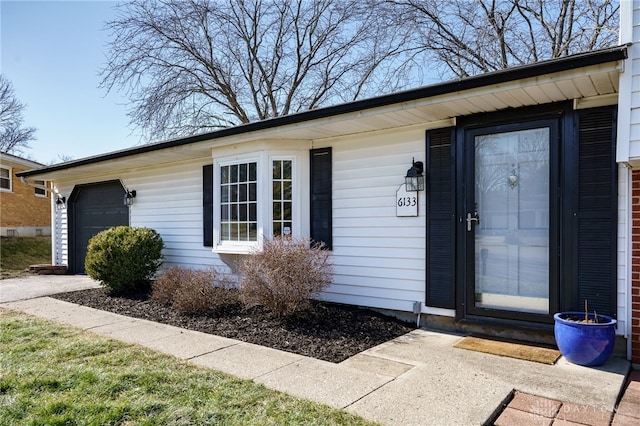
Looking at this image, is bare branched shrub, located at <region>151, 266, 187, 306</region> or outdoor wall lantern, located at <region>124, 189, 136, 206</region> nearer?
bare branched shrub, located at <region>151, 266, 187, 306</region>

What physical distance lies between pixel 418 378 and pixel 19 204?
18.7 metres

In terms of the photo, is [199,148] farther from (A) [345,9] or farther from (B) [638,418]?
(A) [345,9]

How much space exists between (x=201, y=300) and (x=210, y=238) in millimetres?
1939

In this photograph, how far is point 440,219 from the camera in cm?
498

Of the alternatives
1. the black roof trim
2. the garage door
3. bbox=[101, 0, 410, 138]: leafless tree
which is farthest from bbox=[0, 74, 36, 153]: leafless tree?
the black roof trim

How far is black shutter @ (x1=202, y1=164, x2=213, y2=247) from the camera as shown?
7.61m

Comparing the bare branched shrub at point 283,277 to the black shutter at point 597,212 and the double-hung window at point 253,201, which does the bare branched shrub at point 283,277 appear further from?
the black shutter at point 597,212

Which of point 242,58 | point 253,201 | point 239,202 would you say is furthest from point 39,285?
point 242,58

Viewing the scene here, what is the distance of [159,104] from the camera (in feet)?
45.7

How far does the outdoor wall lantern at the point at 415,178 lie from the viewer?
16.8 feet

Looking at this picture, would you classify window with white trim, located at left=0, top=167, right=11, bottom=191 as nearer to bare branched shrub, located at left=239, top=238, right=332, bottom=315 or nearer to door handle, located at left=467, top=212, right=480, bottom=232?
bare branched shrub, located at left=239, top=238, right=332, bottom=315

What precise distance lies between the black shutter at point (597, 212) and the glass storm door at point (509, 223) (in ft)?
0.98

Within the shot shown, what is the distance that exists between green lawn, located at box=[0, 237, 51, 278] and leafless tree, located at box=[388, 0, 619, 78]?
528 inches

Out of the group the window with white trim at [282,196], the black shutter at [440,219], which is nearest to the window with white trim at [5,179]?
the window with white trim at [282,196]
